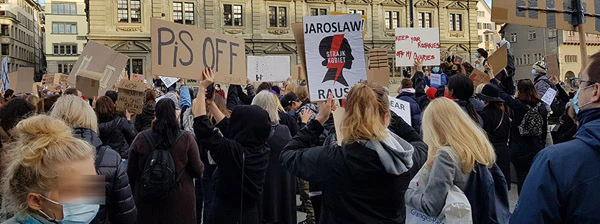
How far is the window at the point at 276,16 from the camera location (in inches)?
1698

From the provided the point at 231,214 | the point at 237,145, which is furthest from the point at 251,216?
the point at 237,145

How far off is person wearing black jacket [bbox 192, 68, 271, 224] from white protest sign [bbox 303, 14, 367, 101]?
72 cm

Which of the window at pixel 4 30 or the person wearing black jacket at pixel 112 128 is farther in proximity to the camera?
the window at pixel 4 30

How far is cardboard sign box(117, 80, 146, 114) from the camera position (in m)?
7.64

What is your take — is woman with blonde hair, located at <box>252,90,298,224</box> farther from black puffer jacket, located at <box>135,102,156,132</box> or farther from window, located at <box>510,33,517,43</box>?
window, located at <box>510,33,517,43</box>

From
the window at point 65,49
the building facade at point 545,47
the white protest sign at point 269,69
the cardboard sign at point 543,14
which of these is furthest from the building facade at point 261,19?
the cardboard sign at point 543,14

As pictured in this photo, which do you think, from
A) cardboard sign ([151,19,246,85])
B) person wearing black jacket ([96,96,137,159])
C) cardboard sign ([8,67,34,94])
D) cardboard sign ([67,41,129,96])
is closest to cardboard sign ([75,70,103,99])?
cardboard sign ([67,41,129,96])

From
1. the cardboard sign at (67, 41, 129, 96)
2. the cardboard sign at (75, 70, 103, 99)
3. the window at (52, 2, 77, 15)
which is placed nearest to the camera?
the cardboard sign at (75, 70, 103, 99)

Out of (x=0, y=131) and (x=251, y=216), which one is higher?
(x=0, y=131)

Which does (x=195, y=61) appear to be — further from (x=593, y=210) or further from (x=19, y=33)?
(x=19, y=33)

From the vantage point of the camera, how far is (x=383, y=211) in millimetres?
3404

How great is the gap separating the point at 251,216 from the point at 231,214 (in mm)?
205

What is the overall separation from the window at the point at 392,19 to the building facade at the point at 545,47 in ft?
67.0

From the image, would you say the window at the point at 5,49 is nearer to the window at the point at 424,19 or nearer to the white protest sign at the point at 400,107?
the window at the point at 424,19
